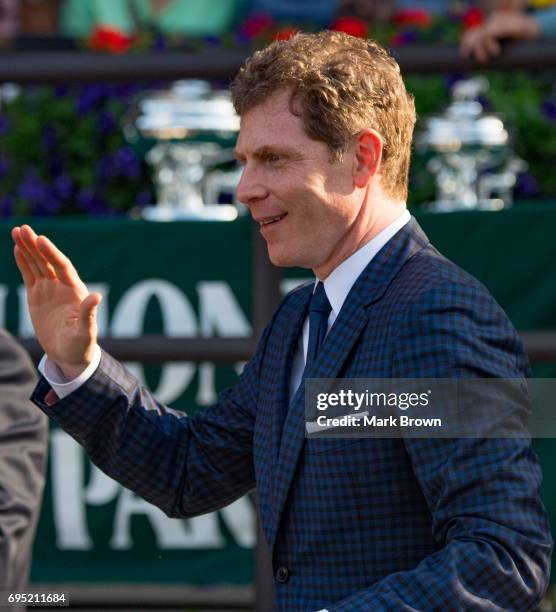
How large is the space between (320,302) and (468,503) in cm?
54

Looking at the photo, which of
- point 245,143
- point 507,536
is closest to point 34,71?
point 245,143

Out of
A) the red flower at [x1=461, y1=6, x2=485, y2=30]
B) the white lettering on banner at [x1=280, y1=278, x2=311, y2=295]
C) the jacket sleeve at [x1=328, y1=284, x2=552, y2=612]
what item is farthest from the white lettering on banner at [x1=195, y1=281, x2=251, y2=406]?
the jacket sleeve at [x1=328, y1=284, x2=552, y2=612]

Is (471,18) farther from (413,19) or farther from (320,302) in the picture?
(320,302)

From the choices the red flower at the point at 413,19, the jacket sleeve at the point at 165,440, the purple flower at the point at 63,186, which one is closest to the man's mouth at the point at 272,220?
the jacket sleeve at the point at 165,440

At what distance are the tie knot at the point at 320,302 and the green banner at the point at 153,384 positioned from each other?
60.5 inches

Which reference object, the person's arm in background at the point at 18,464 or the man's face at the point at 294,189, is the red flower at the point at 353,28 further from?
the man's face at the point at 294,189

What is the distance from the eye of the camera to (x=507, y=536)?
1932 millimetres

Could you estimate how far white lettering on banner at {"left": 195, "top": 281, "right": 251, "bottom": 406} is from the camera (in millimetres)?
3988

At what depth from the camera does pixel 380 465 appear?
2.10 metres

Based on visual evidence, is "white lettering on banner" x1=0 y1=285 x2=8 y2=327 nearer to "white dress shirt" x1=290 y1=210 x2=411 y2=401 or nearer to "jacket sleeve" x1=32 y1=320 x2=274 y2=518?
"jacket sleeve" x1=32 y1=320 x2=274 y2=518

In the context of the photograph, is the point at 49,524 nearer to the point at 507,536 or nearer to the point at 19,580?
the point at 19,580

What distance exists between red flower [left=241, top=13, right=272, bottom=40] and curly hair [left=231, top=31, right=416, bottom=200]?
7.09 ft

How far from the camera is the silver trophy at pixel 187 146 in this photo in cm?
425

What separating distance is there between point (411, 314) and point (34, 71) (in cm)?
222
